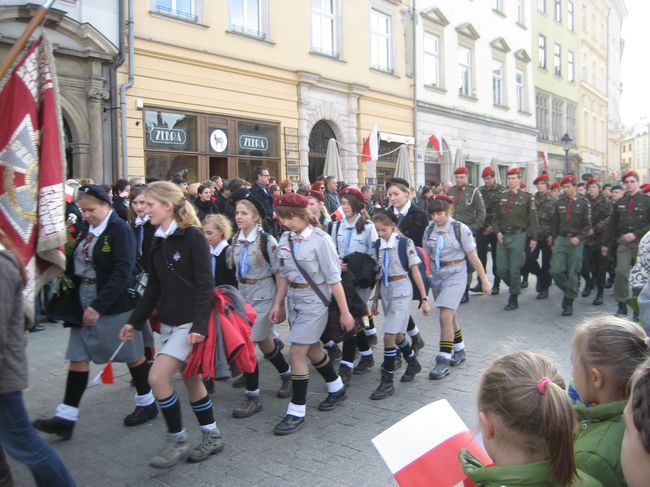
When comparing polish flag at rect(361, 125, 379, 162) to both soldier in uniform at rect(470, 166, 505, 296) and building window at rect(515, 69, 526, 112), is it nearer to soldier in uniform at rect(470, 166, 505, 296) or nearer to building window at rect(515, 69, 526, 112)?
soldier in uniform at rect(470, 166, 505, 296)

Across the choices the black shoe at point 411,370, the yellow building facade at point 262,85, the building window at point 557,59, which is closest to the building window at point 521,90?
the building window at point 557,59

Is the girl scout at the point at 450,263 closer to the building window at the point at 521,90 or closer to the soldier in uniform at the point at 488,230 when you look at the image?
→ the soldier in uniform at the point at 488,230

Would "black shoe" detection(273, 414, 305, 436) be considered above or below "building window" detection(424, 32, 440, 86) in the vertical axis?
below

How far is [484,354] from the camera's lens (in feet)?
21.1

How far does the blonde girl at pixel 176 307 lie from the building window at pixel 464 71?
23.0m

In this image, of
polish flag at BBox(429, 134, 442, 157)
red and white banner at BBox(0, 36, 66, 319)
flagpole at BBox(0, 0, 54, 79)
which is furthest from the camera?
polish flag at BBox(429, 134, 442, 157)

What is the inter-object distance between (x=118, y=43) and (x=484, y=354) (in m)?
10.6

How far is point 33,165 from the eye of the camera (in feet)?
11.5

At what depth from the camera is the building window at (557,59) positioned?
3453 cm

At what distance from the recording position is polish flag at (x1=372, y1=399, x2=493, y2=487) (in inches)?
Answer: 80.3

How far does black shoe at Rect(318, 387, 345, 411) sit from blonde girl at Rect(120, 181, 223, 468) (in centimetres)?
108

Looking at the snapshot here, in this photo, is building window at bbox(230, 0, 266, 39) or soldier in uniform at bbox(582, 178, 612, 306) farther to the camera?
building window at bbox(230, 0, 266, 39)

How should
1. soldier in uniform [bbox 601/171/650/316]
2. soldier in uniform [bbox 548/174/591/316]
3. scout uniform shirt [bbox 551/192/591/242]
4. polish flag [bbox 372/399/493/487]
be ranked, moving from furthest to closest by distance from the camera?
scout uniform shirt [bbox 551/192/591/242]
soldier in uniform [bbox 548/174/591/316]
soldier in uniform [bbox 601/171/650/316]
polish flag [bbox 372/399/493/487]

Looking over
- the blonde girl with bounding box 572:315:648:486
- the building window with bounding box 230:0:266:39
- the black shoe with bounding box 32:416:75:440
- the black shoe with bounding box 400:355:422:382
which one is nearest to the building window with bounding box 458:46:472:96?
the building window with bounding box 230:0:266:39
